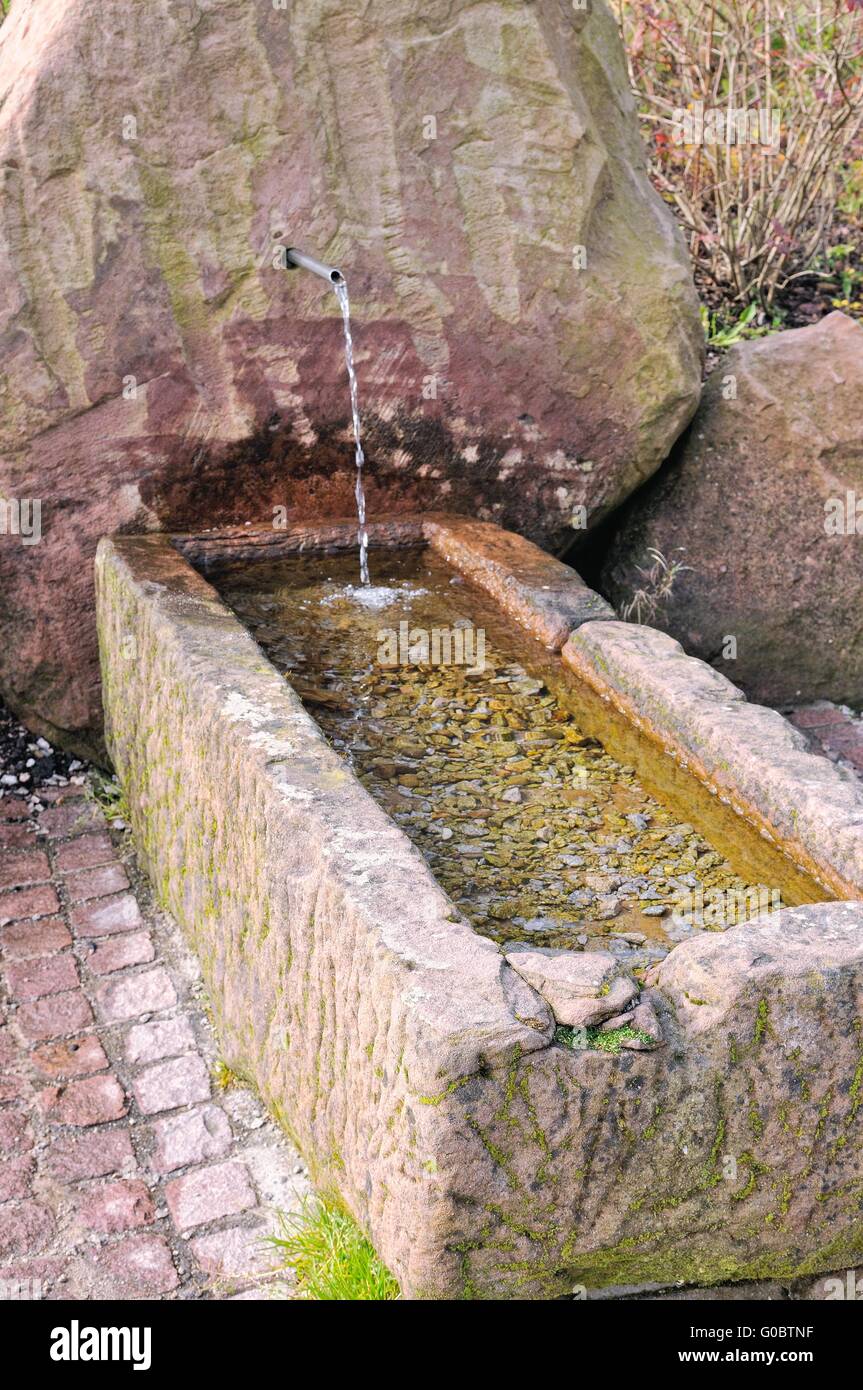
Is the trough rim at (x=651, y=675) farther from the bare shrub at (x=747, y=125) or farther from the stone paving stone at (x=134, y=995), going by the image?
the bare shrub at (x=747, y=125)

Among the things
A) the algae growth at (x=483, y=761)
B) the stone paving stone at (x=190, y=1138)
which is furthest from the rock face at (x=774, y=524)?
the stone paving stone at (x=190, y=1138)

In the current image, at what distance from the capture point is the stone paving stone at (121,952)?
3.43m

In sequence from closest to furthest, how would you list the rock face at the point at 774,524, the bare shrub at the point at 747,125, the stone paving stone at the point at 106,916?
the stone paving stone at the point at 106,916 → the rock face at the point at 774,524 → the bare shrub at the point at 747,125

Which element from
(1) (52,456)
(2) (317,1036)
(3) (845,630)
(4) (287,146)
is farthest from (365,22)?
(2) (317,1036)

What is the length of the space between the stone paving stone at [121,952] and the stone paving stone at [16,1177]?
0.62 metres

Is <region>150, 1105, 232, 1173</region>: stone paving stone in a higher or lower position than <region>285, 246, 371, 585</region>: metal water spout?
lower

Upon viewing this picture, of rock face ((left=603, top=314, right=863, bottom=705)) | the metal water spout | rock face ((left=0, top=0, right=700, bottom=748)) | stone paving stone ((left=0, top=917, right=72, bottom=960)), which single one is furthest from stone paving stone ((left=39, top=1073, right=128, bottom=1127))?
rock face ((left=603, top=314, right=863, bottom=705))

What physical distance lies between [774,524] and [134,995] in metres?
2.45

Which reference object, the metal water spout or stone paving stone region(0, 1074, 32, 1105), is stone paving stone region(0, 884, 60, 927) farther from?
the metal water spout

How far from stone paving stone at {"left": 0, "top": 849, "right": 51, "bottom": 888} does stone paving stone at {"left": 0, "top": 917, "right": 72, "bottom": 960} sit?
18 centimetres

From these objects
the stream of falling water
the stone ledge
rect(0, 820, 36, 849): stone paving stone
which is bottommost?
rect(0, 820, 36, 849): stone paving stone

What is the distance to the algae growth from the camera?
110 inches

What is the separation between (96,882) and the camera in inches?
148

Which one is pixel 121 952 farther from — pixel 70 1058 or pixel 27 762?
pixel 27 762
